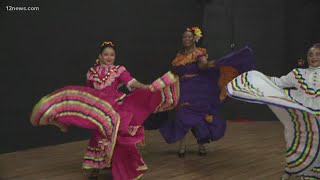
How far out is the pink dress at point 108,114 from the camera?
9.53ft

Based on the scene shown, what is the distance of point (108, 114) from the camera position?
3012 mm

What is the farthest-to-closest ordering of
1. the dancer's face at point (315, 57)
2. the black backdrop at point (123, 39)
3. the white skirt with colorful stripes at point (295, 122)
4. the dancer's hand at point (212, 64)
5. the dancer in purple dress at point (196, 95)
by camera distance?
the black backdrop at point (123, 39)
the dancer in purple dress at point (196, 95)
the dancer's hand at point (212, 64)
the dancer's face at point (315, 57)
the white skirt with colorful stripes at point (295, 122)

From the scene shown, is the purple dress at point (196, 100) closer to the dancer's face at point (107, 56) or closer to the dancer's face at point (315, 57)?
the dancer's face at point (107, 56)

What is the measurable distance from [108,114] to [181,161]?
1281 millimetres

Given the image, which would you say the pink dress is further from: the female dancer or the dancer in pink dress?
the female dancer

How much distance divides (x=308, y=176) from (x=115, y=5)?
340cm

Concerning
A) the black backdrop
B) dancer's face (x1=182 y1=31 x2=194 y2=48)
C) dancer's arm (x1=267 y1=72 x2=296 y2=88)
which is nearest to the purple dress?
dancer's face (x1=182 y1=31 x2=194 y2=48)

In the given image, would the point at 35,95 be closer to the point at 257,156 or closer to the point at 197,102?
the point at 197,102

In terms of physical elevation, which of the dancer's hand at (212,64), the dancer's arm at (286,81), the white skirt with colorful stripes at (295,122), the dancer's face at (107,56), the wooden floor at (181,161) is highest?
the dancer's face at (107,56)

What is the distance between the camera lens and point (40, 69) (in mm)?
4602

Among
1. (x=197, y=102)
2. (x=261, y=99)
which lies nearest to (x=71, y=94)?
(x=261, y=99)

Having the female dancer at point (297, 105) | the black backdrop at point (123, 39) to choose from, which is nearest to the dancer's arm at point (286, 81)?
the female dancer at point (297, 105)

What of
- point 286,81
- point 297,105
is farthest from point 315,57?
point 297,105

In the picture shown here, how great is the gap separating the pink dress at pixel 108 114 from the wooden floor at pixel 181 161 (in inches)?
15.1
